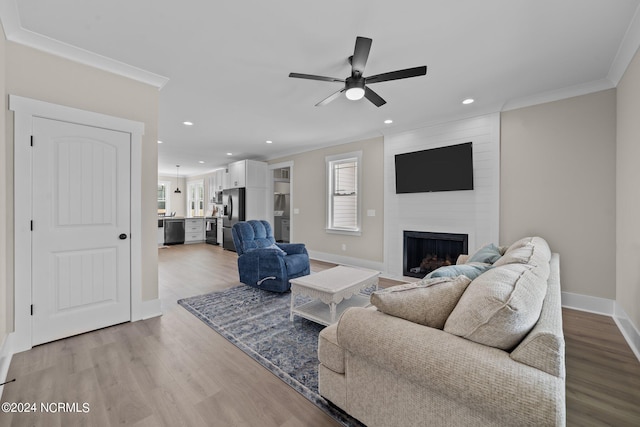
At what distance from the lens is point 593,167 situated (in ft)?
10.1

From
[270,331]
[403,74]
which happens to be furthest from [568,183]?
[270,331]

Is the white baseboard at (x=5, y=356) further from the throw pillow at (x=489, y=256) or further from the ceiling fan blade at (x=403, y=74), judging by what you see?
the throw pillow at (x=489, y=256)

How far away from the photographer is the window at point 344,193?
536cm

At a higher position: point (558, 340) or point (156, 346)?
point (558, 340)

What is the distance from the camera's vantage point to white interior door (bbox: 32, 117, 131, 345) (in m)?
2.35

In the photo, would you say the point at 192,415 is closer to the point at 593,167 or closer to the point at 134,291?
the point at 134,291

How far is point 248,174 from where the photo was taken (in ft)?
23.1

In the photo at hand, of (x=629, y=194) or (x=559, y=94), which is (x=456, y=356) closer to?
(x=629, y=194)

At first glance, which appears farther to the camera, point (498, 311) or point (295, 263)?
point (295, 263)

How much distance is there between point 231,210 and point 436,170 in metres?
5.37

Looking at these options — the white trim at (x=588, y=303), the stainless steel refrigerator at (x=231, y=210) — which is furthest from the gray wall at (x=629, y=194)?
the stainless steel refrigerator at (x=231, y=210)

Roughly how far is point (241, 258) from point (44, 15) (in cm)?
312

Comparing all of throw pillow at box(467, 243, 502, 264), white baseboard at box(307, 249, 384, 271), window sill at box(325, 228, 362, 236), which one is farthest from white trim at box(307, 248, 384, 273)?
throw pillow at box(467, 243, 502, 264)

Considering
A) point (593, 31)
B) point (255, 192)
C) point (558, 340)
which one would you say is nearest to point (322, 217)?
point (255, 192)
